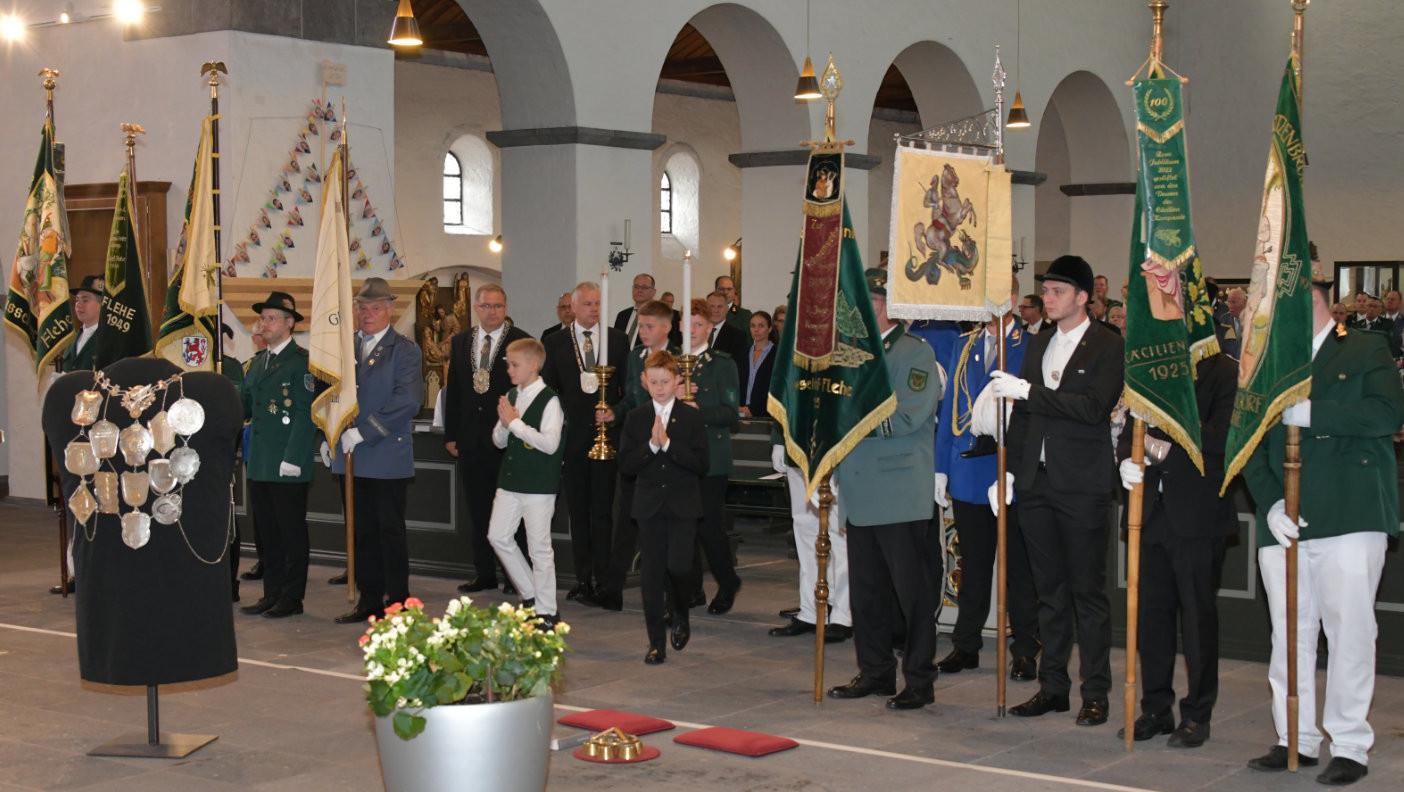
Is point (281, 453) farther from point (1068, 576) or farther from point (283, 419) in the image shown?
point (1068, 576)

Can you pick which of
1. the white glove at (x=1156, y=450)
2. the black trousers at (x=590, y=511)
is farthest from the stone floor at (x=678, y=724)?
the white glove at (x=1156, y=450)

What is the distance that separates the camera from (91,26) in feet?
41.4

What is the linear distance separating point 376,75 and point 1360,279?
14994 millimetres

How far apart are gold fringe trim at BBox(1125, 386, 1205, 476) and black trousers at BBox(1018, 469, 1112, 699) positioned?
575 mm

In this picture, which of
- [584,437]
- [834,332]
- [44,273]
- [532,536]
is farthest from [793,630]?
[44,273]

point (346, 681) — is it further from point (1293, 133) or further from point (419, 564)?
point (1293, 133)

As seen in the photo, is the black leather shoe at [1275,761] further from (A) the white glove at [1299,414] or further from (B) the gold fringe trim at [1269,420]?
(A) the white glove at [1299,414]

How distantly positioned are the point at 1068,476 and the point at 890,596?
1051mm

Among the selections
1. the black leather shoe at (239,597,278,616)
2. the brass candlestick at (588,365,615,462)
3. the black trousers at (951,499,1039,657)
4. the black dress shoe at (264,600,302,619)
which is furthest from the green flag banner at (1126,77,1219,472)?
the black leather shoe at (239,597,278,616)

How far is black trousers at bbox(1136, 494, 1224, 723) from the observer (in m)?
5.80

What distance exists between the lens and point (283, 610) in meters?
8.84

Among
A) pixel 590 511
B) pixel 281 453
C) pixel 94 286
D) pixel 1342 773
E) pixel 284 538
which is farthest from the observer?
pixel 94 286

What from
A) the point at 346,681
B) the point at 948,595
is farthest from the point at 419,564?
the point at 948,595

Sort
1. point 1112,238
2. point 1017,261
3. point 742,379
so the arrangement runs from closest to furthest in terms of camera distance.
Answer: point 742,379 → point 1017,261 → point 1112,238
